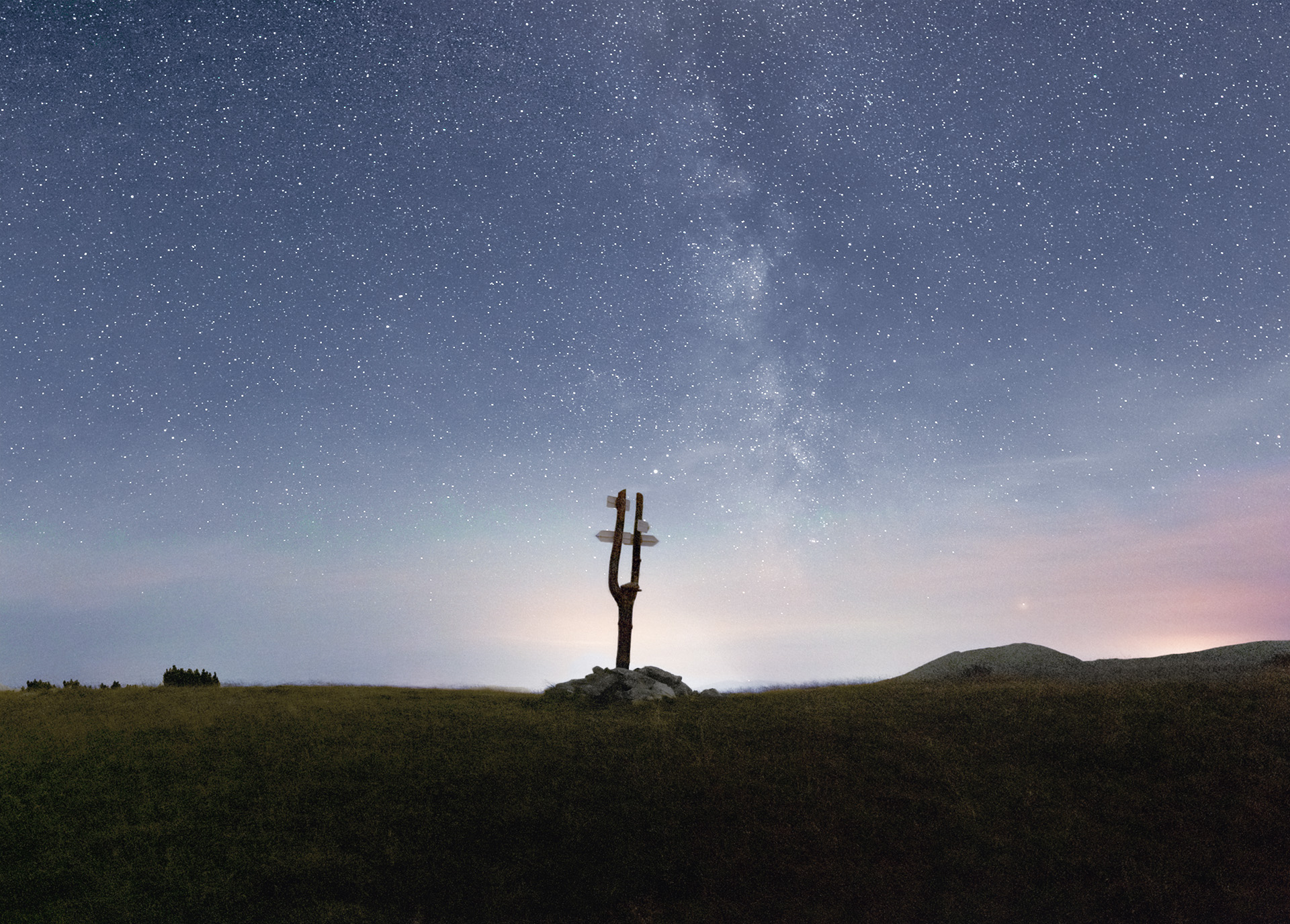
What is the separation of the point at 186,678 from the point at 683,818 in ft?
81.7

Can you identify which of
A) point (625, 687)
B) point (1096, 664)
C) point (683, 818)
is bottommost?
point (683, 818)

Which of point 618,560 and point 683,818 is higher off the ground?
point 618,560

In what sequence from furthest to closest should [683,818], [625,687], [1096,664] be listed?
[1096,664] → [625,687] → [683,818]

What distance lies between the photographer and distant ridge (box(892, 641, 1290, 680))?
903 inches

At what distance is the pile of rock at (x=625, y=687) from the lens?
74.2 feet

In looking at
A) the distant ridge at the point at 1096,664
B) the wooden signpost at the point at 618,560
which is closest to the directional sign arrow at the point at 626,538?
the wooden signpost at the point at 618,560

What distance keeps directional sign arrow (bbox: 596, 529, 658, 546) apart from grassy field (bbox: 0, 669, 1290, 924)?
10948 millimetres

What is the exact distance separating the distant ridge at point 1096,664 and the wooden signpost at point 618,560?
1085 cm

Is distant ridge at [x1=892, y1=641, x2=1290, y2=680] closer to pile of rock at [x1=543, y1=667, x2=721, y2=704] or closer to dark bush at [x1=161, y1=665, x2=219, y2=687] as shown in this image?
pile of rock at [x1=543, y1=667, x2=721, y2=704]

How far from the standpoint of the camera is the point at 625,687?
910 inches

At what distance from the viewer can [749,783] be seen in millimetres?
12680

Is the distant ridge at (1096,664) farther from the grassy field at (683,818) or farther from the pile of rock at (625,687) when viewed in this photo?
the pile of rock at (625,687)

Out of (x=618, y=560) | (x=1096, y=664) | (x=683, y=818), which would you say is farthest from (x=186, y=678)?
(x=1096, y=664)

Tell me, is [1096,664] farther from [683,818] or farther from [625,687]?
[683,818]
